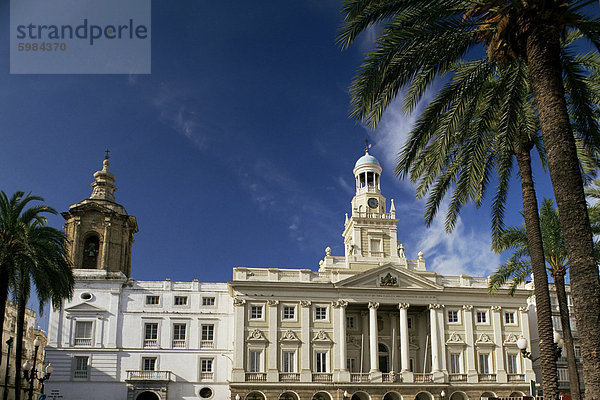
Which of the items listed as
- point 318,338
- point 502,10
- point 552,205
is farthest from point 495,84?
point 318,338

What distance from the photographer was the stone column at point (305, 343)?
55.3 m

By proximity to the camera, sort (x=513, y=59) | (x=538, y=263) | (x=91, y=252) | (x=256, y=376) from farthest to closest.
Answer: (x=91, y=252) < (x=256, y=376) < (x=538, y=263) < (x=513, y=59)

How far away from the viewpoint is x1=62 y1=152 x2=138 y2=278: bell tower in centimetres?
5766

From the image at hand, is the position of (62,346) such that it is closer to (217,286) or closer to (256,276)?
(217,286)

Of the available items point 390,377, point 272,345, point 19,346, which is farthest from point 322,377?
point 19,346

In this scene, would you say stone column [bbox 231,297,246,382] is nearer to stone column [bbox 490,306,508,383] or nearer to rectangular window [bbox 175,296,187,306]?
rectangular window [bbox 175,296,187,306]

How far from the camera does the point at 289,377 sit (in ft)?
181

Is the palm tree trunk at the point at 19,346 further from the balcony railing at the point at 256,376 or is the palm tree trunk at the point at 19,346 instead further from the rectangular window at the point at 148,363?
the balcony railing at the point at 256,376

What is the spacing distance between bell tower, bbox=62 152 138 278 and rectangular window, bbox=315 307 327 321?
63.0ft

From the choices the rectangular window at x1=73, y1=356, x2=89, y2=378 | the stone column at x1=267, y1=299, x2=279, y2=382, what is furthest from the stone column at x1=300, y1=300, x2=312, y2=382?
the rectangular window at x1=73, y1=356, x2=89, y2=378

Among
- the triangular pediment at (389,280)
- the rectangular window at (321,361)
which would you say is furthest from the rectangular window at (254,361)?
the triangular pediment at (389,280)

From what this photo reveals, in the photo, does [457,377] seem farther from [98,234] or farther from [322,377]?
[98,234]

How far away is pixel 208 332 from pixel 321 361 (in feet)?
36.7

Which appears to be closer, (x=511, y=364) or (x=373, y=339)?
(x=373, y=339)
